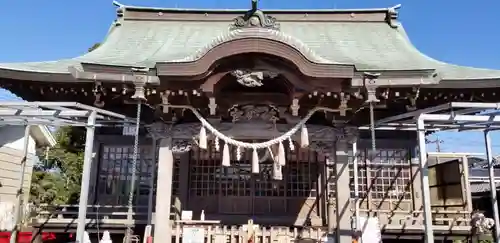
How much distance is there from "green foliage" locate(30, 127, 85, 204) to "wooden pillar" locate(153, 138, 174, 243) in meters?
11.5

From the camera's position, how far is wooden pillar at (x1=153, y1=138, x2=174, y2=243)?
28.3 feet

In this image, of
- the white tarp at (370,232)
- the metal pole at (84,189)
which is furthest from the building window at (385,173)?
the metal pole at (84,189)

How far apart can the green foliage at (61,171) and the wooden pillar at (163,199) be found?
11.5 m

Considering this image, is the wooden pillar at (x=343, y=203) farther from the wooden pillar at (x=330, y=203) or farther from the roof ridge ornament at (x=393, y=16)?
the roof ridge ornament at (x=393, y=16)

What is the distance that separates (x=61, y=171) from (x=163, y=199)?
17.8 metres

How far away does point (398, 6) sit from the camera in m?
13.7

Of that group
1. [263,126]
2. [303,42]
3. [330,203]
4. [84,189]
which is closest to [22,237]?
[84,189]

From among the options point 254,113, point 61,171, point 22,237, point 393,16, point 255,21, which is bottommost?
point 22,237

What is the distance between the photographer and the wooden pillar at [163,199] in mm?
8625

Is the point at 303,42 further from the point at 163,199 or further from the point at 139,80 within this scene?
the point at 163,199

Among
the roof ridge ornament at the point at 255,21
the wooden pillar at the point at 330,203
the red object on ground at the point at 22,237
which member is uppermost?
the roof ridge ornament at the point at 255,21

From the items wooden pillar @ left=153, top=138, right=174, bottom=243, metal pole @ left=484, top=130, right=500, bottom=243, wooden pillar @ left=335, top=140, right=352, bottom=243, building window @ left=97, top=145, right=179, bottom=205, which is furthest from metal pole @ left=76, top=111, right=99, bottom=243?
metal pole @ left=484, top=130, right=500, bottom=243

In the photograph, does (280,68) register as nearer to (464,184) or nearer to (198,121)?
(198,121)

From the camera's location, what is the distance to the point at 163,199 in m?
8.76
